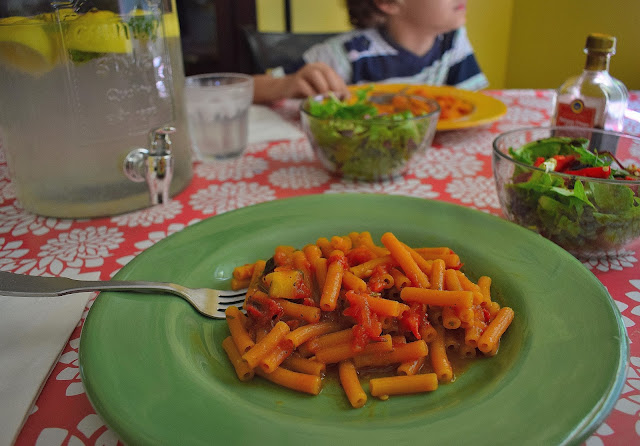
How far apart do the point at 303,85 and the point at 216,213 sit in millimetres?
863

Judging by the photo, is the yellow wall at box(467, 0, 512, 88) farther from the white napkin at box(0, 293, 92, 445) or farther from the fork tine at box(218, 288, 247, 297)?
the white napkin at box(0, 293, 92, 445)

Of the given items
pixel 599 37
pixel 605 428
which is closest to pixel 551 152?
pixel 599 37

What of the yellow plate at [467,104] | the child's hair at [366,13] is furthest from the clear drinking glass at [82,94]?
the child's hair at [366,13]

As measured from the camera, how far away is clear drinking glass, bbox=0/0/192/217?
77 cm

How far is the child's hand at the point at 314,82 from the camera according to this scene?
1.68 meters

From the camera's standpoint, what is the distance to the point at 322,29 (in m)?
3.75

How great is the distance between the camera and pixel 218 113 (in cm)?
117

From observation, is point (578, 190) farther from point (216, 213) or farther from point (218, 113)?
point (218, 113)

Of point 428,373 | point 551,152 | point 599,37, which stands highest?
point 599,37

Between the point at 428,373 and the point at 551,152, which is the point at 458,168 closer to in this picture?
the point at 551,152

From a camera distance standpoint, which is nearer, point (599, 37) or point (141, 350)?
point (141, 350)

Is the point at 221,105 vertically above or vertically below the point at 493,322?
above

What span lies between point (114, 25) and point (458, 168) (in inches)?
30.5

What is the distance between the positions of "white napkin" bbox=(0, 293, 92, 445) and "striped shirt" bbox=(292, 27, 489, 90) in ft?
6.10
